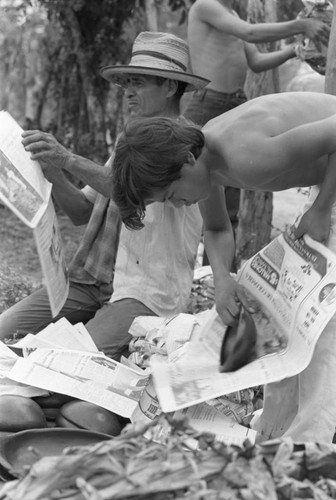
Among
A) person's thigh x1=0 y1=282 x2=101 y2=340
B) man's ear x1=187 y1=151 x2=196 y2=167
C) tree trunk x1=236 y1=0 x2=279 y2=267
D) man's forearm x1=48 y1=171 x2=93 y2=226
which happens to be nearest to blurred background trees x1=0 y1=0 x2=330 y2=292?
tree trunk x1=236 y1=0 x2=279 y2=267

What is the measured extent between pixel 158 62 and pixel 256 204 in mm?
1892

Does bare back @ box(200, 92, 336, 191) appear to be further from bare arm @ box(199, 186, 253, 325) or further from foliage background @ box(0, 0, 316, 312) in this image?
foliage background @ box(0, 0, 316, 312)

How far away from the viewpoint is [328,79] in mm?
3439

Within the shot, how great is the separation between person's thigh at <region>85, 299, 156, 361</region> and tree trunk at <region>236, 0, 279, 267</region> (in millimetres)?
1789

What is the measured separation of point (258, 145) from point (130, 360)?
3.34 feet

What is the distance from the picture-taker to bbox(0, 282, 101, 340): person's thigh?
3428mm

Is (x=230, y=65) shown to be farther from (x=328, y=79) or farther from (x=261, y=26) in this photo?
(x=328, y=79)

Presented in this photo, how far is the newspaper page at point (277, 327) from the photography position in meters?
2.23

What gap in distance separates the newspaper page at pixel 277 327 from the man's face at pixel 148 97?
93 cm

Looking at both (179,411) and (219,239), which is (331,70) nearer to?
(219,239)

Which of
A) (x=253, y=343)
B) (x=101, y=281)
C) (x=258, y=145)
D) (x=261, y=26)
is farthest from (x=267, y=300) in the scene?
(x=261, y=26)

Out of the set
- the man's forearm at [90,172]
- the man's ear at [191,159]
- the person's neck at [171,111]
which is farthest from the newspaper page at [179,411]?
the person's neck at [171,111]

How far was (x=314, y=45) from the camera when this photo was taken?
428 centimetres

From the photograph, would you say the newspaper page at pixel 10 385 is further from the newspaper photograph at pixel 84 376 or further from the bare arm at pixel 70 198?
the bare arm at pixel 70 198
